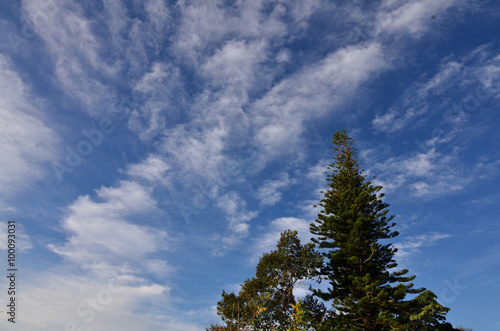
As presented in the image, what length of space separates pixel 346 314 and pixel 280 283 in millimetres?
5551

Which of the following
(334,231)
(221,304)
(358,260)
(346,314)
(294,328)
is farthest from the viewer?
(221,304)

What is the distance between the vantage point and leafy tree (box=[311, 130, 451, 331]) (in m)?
18.9

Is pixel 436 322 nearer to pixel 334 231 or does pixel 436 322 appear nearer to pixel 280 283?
pixel 334 231

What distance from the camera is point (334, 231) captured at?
939 inches

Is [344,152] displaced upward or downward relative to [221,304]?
upward

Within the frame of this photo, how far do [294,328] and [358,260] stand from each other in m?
19.3

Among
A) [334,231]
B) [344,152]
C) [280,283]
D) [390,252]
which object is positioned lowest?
[280,283]

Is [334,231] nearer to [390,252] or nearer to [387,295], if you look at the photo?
[390,252]

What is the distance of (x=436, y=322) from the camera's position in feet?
62.2

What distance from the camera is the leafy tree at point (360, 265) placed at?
62.0ft

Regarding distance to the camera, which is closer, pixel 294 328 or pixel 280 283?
pixel 294 328

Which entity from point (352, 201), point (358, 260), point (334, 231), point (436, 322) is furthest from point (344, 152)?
point (436, 322)

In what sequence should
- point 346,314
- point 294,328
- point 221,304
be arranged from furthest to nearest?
1. point 221,304
2. point 346,314
3. point 294,328

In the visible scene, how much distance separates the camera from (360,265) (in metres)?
21.9
